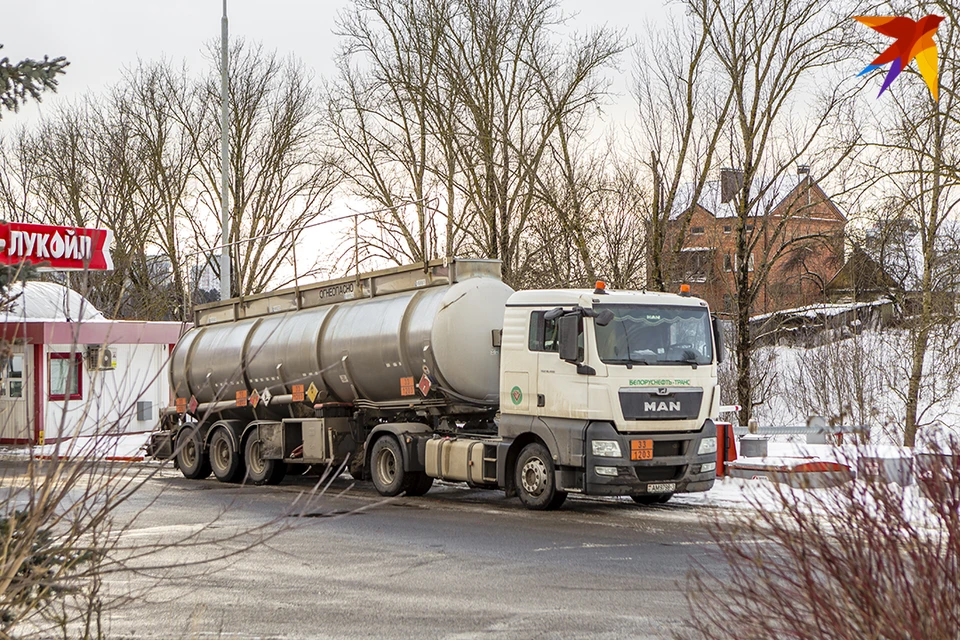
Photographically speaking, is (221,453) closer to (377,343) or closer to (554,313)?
(377,343)

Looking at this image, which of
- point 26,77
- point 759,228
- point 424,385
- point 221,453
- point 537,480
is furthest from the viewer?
point 759,228

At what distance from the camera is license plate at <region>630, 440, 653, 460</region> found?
14162 mm

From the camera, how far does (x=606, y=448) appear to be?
1405 centimetres

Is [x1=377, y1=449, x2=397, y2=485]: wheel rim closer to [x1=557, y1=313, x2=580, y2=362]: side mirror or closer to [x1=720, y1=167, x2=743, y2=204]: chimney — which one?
[x1=557, y1=313, x2=580, y2=362]: side mirror

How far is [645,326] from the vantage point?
14641 mm

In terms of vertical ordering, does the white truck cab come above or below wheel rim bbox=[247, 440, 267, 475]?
above

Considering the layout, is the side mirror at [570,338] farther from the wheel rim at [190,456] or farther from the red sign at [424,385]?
the wheel rim at [190,456]

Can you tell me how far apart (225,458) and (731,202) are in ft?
45.8

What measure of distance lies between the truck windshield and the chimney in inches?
487

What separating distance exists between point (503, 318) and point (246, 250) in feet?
101

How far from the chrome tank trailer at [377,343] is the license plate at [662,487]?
9.86 feet

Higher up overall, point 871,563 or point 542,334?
point 542,334

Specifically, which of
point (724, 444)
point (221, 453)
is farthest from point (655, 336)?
point (221, 453)

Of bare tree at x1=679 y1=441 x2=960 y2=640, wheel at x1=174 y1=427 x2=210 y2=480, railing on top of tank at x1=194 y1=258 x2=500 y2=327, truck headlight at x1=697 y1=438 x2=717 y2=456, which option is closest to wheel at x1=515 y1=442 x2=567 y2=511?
truck headlight at x1=697 y1=438 x2=717 y2=456
